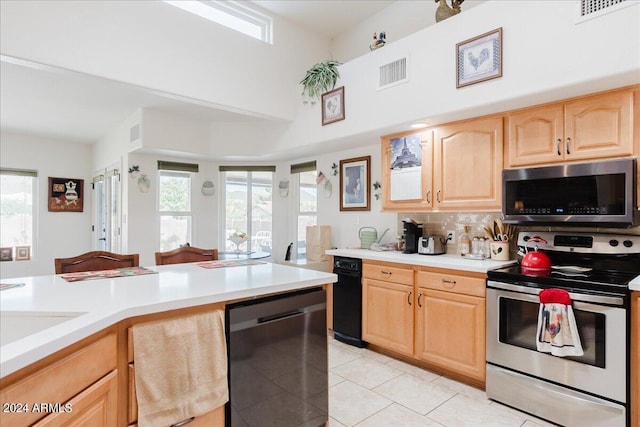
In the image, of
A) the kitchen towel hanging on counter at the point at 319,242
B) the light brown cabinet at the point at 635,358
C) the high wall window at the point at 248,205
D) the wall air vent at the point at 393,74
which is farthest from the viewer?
the high wall window at the point at 248,205

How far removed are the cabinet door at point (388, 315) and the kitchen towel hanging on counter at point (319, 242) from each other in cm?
118

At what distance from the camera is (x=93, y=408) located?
1193 mm

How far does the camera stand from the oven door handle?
6.22 feet

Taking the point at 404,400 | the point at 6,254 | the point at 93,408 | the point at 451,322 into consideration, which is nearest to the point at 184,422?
the point at 93,408

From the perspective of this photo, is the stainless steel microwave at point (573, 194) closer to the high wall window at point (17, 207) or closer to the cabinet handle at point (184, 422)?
Answer: the cabinet handle at point (184, 422)

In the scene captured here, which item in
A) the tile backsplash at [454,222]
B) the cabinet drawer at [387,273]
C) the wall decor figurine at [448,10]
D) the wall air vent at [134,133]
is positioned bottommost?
the cabinet drawer at [387,273]

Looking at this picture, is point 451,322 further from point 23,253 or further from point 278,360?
point 23,253

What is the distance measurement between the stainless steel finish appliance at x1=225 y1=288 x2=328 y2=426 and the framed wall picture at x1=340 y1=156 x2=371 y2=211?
2246mm

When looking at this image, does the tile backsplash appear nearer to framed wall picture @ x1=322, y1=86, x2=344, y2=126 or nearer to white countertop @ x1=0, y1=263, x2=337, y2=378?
framed wall picture @ x1=322, y1=86, x2=344, y2=126

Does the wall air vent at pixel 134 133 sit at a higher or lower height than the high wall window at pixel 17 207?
higher

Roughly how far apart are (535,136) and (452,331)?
1.55 metres

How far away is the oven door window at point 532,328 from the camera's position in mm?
1954

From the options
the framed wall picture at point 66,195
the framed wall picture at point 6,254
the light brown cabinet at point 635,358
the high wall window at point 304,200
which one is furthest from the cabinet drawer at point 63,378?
the framed wall picture at point 66,195

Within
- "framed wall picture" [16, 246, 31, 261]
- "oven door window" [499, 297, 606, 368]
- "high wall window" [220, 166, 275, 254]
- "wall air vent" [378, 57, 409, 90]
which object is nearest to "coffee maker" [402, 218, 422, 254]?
"oven door window" [499, 297, 606, 368]
